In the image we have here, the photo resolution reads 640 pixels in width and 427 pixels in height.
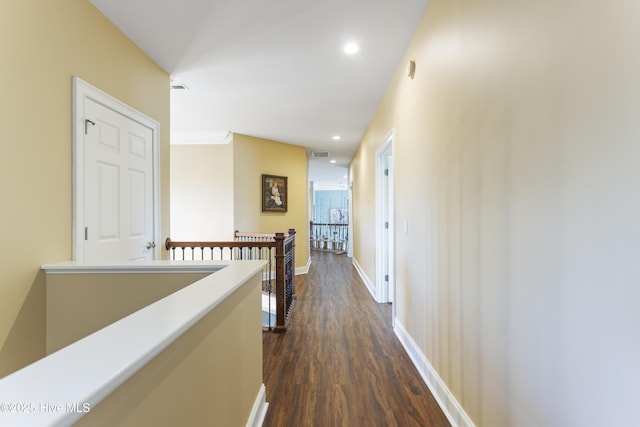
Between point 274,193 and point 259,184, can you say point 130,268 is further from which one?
point 274,193

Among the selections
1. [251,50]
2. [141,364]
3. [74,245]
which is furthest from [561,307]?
[251,50]

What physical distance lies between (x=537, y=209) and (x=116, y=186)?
2.70m

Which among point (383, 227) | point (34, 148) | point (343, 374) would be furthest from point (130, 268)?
point (383, 227)

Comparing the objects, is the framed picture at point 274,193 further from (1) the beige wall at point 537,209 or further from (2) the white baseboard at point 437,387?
(1) the beige wall at point 537,209

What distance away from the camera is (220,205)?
5.58 meters

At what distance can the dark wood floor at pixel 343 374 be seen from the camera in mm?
1799

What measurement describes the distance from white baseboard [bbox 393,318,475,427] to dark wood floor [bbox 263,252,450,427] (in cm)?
4

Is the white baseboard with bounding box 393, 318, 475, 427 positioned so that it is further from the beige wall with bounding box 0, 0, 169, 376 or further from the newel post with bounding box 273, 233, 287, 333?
the beige wall with bounding box 0, 0, 169, 376

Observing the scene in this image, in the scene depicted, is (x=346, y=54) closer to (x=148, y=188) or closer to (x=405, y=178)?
(x=405, y=178)

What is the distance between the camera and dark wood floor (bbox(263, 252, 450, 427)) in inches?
70.8

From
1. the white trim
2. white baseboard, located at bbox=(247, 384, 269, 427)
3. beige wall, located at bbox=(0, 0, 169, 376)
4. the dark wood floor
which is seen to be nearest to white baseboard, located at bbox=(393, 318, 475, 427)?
the dark wood floor

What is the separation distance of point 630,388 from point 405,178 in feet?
6.95

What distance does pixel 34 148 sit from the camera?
5.45 ft

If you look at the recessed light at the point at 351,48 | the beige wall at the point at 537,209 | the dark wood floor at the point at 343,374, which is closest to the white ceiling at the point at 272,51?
the recessed light at the point at 351,48
